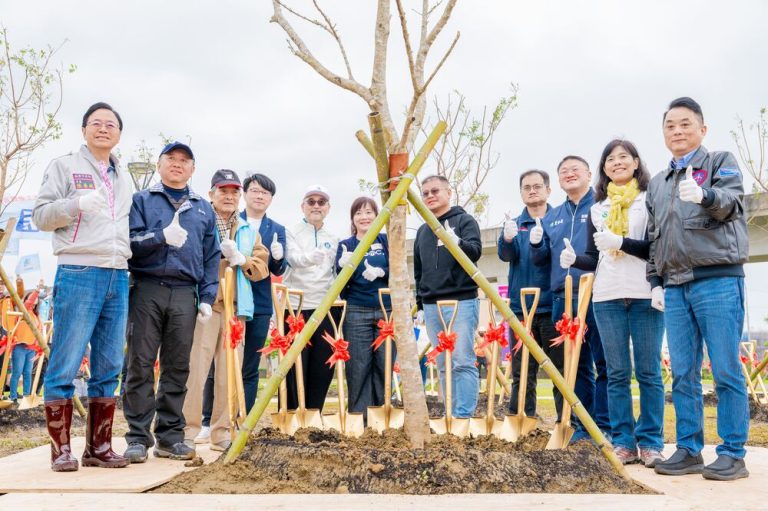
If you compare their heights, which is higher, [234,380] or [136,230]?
[136,230]

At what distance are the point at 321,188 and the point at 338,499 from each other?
3341 mm

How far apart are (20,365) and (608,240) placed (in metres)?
9.46

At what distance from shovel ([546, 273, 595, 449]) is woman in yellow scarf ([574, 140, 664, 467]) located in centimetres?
44

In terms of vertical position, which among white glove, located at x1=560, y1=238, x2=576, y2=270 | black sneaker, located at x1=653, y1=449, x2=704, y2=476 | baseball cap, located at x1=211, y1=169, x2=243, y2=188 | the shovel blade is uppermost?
baseball cap, located at x1=211, y1=169, x2=243, y2=188

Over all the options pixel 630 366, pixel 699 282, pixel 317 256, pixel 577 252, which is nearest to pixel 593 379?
pixel 630 366

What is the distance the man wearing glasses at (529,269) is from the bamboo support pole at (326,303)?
189 cm

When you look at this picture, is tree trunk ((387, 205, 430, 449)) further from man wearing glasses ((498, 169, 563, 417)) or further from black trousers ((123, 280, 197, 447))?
man wearing glasses ((498, 169, 563, 417))

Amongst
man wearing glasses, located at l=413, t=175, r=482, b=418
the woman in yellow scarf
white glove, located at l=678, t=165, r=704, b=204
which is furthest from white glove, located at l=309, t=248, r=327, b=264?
white glove, located at l=678, t=165, r=704, b=204

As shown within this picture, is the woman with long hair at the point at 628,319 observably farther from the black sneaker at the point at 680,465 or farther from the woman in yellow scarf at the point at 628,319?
the black sneaker at the point at 680,465

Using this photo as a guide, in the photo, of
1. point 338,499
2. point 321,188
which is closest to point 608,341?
point 338,499

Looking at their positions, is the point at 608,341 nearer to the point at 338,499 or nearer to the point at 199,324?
the point at 338,499

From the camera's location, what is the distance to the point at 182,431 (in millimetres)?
4352

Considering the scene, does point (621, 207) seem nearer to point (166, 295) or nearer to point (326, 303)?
point (326, 303)

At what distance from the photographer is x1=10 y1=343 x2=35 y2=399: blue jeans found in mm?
10234
